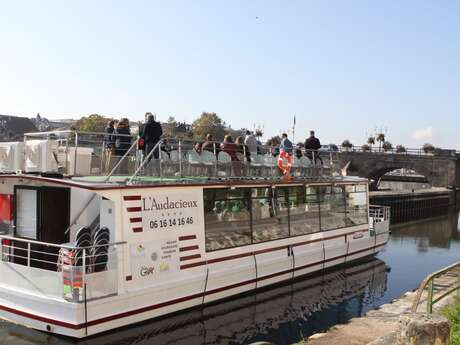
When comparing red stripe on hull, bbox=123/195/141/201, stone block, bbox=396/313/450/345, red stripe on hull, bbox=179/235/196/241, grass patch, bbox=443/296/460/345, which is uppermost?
red stripe on hull, bbox=123/195/141/201

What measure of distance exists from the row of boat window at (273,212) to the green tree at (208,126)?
79.3 meters

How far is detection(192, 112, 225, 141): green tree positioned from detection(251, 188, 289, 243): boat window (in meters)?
82.0

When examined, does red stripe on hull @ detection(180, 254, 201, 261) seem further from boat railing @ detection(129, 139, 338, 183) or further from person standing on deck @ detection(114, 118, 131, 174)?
person standing on deck @ detection(114, 118, 131, 174)

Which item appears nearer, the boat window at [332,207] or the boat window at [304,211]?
the boat window at [304,211]

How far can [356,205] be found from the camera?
19.1 meters

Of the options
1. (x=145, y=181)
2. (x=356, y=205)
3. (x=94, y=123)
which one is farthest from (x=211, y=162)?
(x=94, y=123)

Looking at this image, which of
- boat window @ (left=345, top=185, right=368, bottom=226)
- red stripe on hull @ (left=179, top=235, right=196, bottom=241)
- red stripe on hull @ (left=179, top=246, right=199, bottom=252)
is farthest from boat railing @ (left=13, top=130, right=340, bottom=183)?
boat window @ (left=345, top=185, right=368, bottom=226)

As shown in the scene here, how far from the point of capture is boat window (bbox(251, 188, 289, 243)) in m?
13.9

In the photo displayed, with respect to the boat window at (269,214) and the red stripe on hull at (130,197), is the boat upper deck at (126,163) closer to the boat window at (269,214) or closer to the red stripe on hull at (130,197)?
the red stripe on hull at (130,197)

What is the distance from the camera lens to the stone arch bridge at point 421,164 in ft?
191

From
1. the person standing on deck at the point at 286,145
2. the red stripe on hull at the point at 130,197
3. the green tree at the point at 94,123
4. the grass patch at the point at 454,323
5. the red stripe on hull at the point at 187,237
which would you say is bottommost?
the grass patch at the point at 454,323

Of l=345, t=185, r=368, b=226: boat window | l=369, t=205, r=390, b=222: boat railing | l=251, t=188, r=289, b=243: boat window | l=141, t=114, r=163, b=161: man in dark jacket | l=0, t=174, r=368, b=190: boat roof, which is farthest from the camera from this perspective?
l=369, t=205, r=390, b=222: boat railing

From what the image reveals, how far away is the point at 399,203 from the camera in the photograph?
1620 inches

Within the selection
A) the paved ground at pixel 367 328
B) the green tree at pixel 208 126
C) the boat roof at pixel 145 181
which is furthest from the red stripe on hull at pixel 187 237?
the green tree at pixel 208 126
